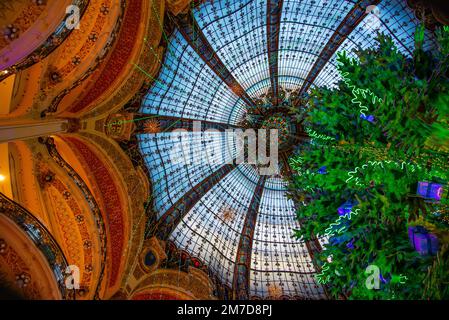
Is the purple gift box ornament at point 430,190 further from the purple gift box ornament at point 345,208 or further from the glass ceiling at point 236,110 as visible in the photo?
the glass ceiling at point 236,110

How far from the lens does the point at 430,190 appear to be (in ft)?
17.9

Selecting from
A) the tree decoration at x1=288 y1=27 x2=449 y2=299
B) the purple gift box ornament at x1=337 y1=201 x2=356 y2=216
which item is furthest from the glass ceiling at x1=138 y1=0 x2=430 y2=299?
the purple gift box ornament at x1=337 y1=201 x2=356 y2=216

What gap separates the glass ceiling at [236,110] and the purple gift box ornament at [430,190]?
8.50 m

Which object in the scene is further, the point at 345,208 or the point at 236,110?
the point at 236,110

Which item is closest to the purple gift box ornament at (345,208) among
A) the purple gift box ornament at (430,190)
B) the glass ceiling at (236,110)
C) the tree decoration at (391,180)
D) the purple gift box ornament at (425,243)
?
the tree decoration at (391,180)

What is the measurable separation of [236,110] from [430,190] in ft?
36.1

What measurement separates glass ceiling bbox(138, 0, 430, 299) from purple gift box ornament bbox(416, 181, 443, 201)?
8.50 metres

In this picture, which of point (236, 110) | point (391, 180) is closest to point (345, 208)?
point (391, 180)

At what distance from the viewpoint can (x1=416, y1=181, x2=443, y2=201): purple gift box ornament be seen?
5.34 m

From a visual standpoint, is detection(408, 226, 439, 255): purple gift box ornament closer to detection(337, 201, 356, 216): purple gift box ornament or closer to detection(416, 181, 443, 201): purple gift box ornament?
detection(416, 181, 443, 201): purple gift box ornament

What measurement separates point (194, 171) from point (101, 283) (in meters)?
6.58

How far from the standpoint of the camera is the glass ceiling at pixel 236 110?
40.8 feet

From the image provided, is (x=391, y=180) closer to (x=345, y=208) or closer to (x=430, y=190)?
(x=430, y=190)
